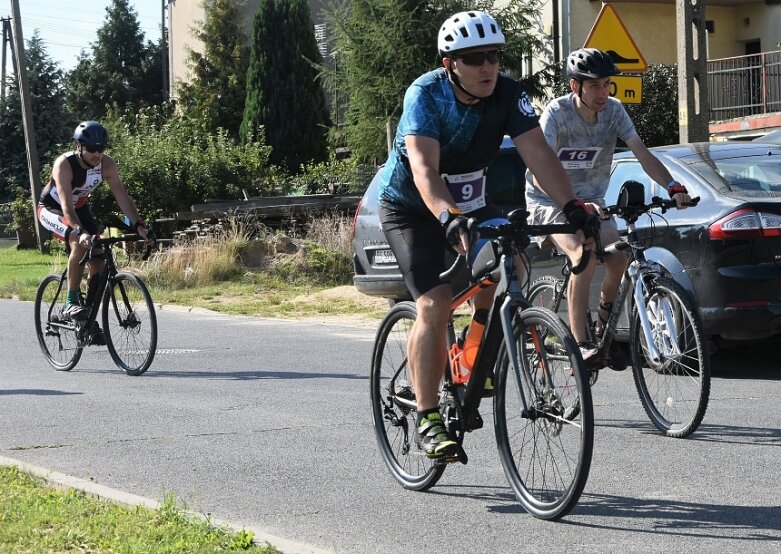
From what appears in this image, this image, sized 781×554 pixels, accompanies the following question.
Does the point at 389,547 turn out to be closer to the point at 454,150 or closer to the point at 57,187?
the point at 454,150

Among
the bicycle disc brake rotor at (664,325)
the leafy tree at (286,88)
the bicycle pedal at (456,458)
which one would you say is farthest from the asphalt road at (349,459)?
the leafy tree at (286,88)

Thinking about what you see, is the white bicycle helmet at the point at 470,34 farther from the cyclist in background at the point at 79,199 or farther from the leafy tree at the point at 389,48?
the leafy tree at the point at 389,48

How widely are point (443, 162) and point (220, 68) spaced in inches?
2030

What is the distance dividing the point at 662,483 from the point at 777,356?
491cm

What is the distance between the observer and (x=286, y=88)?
45344 millimetres

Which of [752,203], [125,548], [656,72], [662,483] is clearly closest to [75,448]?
[125,548]

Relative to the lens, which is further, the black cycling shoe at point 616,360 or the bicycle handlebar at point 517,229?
the black cycling shoe at point 616,360

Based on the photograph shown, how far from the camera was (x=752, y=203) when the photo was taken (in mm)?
8758

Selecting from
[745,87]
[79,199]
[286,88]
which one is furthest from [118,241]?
[286,88]

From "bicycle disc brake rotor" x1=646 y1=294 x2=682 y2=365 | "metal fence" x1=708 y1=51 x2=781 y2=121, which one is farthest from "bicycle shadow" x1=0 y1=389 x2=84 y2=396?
"metal fence" x1=708 y1=51 x2=781 y2=121

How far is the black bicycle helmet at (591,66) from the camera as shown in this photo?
7.39 meters

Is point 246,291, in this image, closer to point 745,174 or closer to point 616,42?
point 616,42

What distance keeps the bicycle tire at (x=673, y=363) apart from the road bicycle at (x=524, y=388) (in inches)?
58.7

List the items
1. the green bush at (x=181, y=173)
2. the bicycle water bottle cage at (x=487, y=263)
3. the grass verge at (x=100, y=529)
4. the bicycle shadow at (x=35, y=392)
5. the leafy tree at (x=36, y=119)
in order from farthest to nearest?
the leafy tree at (x=36, y=119) < the green bush at (x=181, y=173) < the bicycle shadow at (x=35, y=392) < the bicycle water bottle cage at (x=487, y=263) < the grass verge at (x=100, y=529)
